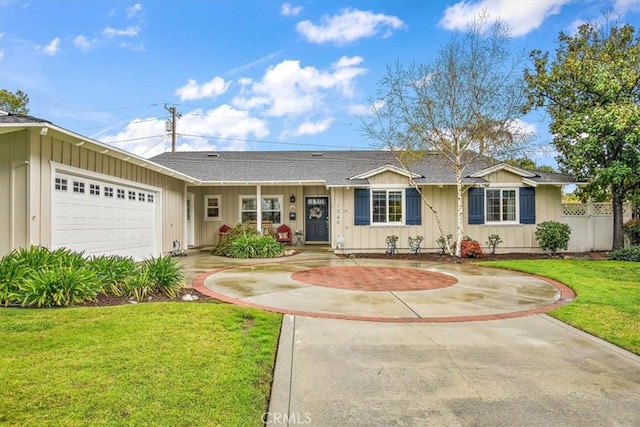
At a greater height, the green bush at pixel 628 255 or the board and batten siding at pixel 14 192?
the board and batten siding at pixel 14 192

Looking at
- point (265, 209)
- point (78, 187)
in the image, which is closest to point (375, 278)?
point (78, 187)

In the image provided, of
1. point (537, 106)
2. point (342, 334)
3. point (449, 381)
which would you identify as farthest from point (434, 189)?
point (449, 381)

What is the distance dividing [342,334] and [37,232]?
5.96 m

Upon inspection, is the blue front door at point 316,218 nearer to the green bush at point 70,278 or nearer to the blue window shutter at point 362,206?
the blue window shutter at point 362,206

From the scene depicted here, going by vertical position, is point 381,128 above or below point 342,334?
above

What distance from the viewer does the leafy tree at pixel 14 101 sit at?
20.7 metres

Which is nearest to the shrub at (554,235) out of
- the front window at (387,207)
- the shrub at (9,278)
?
the front window at (387,207)


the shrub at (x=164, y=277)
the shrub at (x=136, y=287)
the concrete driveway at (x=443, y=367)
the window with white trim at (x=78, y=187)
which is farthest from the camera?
the window with white trim at (x=78, y=187)

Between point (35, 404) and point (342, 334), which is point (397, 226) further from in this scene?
point (35, 404)

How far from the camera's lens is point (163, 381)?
3.09 m

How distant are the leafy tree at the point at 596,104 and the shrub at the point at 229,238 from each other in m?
11.3

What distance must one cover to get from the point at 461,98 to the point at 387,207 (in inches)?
176

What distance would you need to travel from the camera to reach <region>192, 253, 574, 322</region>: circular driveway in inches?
227

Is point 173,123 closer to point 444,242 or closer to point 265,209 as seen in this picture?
point 265,209
